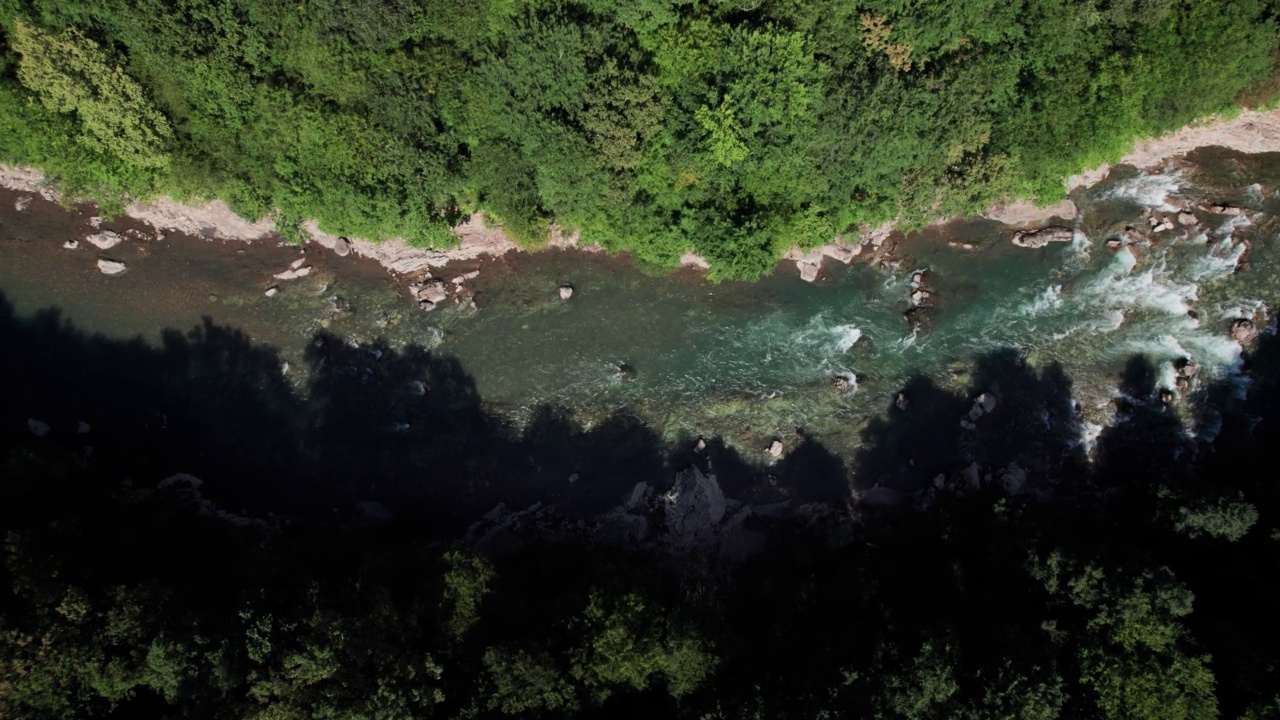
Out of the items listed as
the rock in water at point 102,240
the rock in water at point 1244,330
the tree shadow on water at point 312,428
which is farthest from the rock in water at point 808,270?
the rock in water at point 102,240

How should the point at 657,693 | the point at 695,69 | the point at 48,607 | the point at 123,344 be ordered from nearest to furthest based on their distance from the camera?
the point at 48,607, the point at 695,69, the point at 657,693, the point at 123,344

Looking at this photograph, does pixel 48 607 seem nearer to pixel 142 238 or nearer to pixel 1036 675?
pixel 142 238

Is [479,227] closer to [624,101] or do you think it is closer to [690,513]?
[624,101]

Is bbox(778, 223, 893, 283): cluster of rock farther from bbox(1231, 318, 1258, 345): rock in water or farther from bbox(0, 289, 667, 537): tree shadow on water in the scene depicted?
bbox(1231, 318, 1258, 345): rock in water

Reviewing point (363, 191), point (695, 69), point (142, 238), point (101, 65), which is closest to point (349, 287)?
point (363, 191)

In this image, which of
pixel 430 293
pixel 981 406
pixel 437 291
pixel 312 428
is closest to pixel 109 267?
pixel 312 428

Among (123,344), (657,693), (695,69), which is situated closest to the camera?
(695,69)

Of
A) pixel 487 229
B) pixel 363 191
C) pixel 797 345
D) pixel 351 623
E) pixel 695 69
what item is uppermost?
pixel 695 69
